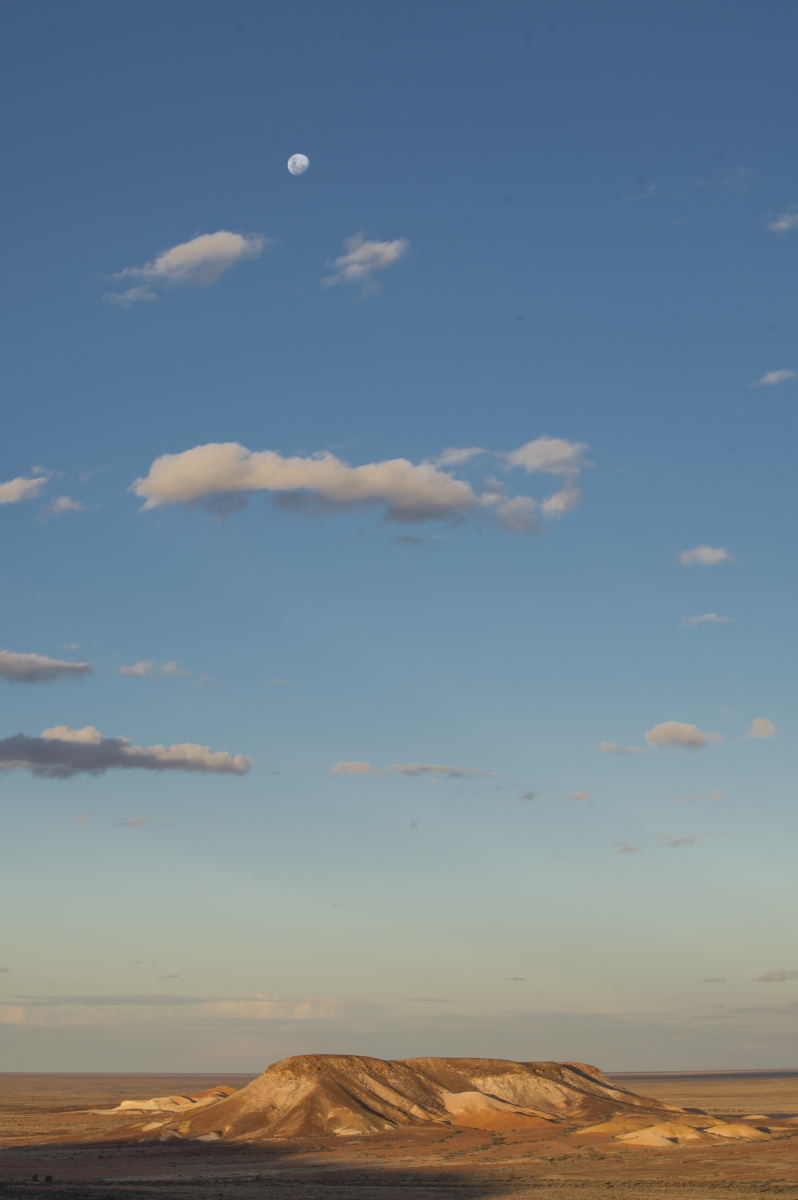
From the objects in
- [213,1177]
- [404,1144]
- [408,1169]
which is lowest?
[404,1144]

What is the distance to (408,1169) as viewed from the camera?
3305 inches

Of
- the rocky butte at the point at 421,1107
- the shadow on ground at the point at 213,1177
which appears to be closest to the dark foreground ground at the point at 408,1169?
the shadow on ground at the point at 213,1177

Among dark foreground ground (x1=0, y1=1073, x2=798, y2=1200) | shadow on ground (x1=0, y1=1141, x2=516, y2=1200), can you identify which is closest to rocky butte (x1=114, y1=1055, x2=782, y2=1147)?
dark foreground ground (x1=0, y1=1073, x2=798, y2=1200)

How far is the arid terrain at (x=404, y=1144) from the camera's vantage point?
7419 cm

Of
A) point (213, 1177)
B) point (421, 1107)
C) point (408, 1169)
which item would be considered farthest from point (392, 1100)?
point (213, 1177)

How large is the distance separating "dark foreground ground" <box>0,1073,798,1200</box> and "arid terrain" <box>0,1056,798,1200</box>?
6.8 inches

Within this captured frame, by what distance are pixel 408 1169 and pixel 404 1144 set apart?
15412 mm

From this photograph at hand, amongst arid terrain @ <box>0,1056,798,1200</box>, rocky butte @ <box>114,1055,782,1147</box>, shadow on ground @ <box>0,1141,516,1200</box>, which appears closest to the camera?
shadow on ground @ <box>0,1141,516,1200</box>

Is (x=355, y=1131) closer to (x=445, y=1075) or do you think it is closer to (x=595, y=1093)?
(x=445, y=1075)

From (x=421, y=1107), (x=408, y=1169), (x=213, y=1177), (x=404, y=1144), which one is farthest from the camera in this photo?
(x=421, y=1107)

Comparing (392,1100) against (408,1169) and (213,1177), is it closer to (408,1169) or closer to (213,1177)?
(408,1169)

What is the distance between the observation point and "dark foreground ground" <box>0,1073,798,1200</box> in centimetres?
7125

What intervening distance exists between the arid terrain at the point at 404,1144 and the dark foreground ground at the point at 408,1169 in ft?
0.57

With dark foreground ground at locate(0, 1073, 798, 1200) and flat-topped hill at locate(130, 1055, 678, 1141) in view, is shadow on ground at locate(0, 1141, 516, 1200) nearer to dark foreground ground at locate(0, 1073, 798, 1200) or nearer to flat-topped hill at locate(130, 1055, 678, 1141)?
dark foreground ground at locate(0, 1073, 798, 1200)
